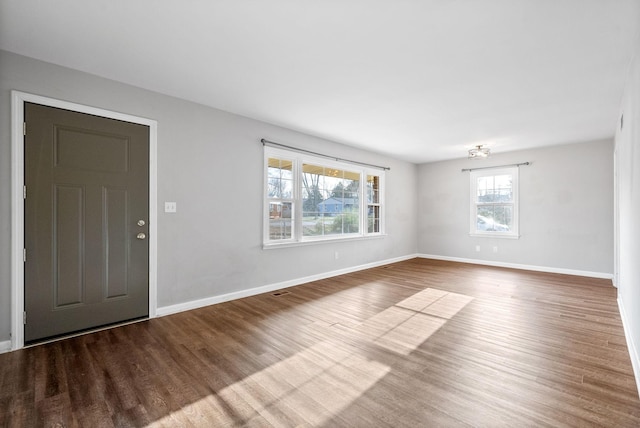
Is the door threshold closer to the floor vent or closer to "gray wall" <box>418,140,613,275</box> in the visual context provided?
the floor vent

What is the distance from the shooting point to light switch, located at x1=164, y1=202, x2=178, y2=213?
335 cm

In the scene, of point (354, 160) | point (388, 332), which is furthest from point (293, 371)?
point (354, 160)

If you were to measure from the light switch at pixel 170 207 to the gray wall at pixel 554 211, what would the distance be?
6.11 m

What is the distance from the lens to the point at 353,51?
246cm

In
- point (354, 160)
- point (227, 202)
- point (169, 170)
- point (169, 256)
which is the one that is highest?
point (354, 160)

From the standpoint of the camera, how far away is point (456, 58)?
2553 millimetres

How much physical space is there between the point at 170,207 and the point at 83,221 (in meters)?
0.80

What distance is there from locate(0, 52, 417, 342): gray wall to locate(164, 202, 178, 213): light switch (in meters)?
0.05

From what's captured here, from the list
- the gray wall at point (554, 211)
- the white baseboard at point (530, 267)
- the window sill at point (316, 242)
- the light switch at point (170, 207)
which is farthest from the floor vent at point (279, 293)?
the gray wall at point (554, 211)

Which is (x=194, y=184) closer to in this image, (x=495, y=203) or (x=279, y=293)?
(x=279, y=293)

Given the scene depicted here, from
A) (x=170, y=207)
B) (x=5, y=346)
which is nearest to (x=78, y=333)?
(x=5, y=346)

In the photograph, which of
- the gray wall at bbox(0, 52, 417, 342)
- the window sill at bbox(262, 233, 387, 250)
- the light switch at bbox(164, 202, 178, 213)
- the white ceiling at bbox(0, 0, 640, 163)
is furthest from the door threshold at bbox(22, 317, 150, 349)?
the white ceiling at bbox(0, 0, 640, 163)

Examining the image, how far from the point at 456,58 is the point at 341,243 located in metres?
3.63

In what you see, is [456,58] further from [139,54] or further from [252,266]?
[252,266]
